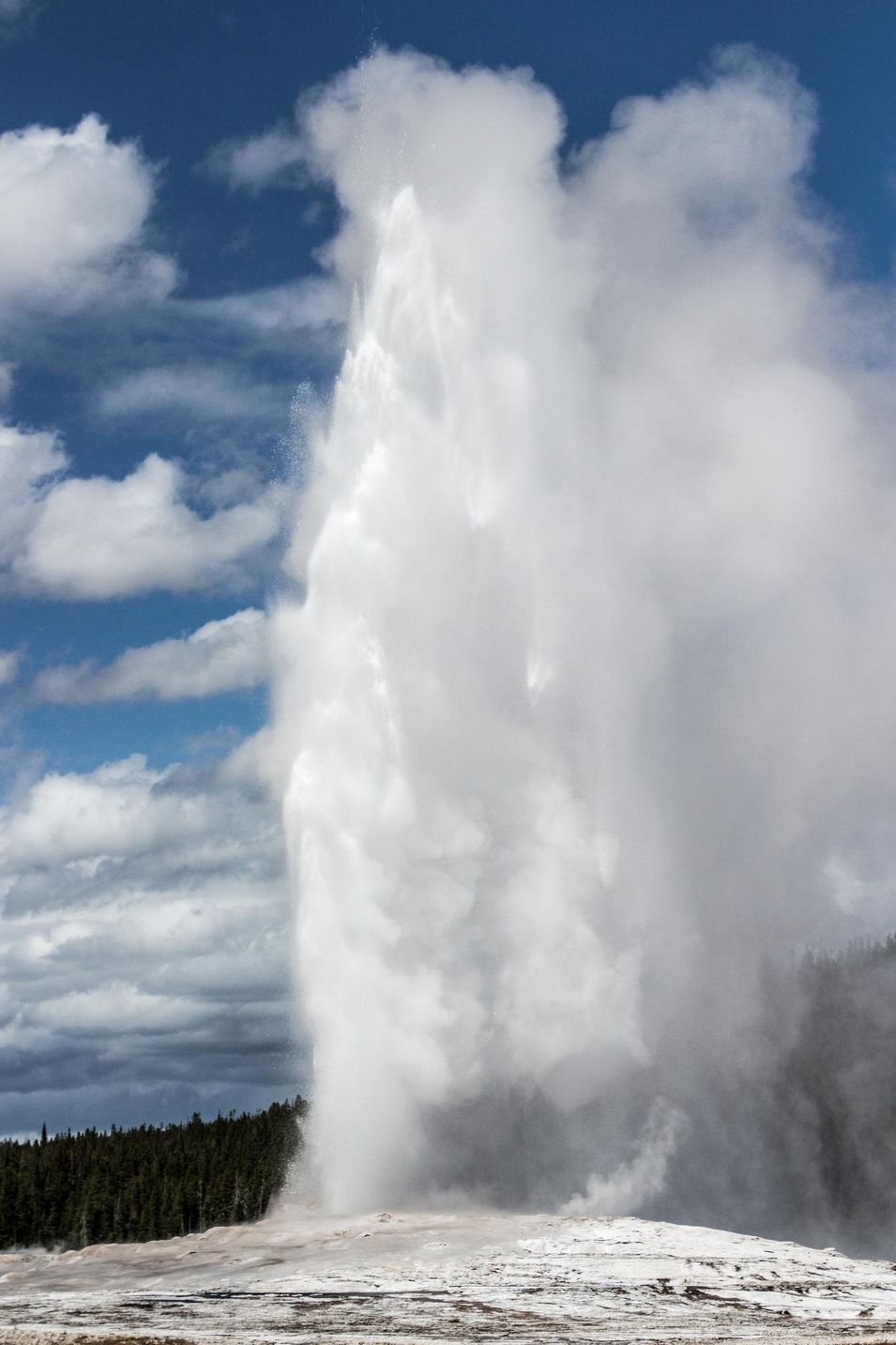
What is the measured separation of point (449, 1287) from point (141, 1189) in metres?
67.8

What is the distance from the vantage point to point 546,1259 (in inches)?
1743

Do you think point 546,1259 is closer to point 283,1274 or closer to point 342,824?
point 283,1274

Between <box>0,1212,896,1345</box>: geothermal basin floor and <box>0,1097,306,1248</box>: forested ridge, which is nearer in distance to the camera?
<box>0,1212,896,1345</box>: geothermal basin floor

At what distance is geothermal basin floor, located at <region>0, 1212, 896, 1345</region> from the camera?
33.8 metres

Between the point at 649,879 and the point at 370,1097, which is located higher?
the point at 649,879

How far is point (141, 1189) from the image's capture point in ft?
334

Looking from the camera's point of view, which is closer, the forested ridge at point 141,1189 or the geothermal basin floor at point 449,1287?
the geothermal basin floor at point 449,1287

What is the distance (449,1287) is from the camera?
133ft

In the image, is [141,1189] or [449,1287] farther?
[141,1189]

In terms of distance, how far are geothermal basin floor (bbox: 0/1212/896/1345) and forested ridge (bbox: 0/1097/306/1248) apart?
4300cm

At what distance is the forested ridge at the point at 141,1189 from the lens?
97375 millimetres

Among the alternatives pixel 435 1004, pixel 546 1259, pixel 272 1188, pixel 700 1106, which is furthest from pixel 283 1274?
pixel 272 1188

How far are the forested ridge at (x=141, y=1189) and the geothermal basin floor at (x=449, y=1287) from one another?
43.0 m

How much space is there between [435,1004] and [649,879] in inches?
626
